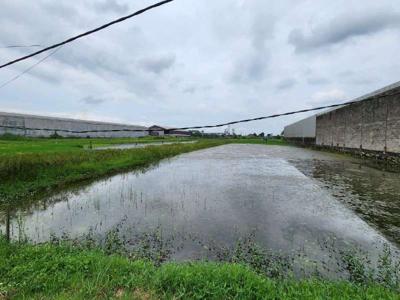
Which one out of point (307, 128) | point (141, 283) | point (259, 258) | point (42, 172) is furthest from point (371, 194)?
point (307, 128)

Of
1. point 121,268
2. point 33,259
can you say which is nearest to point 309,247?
point 121,268

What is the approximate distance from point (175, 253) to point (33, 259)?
6.95 ft

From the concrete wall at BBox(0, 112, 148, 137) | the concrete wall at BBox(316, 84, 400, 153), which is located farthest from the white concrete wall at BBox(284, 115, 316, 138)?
the concrete wall at BBox(0, 112, 148, 137)

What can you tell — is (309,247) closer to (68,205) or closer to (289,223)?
(289,223)

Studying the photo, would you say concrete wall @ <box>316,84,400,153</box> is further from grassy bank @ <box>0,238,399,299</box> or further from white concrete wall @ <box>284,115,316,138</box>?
grassy bank @ <box>0,238,399,299</box>

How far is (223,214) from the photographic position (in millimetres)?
7242

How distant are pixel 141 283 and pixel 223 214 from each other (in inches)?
163

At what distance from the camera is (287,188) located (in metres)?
10.6

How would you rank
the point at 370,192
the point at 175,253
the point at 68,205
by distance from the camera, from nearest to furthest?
the point at 175,253 → the point at 68,205 → the point at 370,192

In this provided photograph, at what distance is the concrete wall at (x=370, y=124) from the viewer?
54.5 ft

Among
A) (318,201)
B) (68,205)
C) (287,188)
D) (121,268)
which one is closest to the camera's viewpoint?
(121,268)

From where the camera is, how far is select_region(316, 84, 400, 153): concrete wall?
1662 centimetres

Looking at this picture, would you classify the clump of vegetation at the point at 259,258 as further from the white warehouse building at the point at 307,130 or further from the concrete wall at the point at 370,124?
the white warehouse building at the point at 307,130

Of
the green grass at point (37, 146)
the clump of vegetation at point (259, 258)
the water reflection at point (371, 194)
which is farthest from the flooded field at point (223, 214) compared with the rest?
the green grass at point (37, 146)
